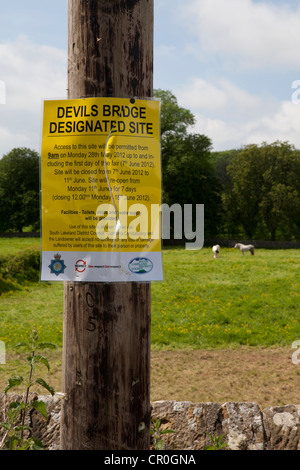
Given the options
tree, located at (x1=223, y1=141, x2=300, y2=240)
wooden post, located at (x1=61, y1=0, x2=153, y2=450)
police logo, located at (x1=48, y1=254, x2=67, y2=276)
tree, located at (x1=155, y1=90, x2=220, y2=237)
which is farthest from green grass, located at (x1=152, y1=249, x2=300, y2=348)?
tree, located at (x1=223, y1=141, x2=300, y2=240)

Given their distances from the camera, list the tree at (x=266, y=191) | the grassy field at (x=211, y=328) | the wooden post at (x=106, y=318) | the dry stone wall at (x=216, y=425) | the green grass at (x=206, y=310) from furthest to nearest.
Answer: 1. the tree at (x=266, y=191)
2. the green grass at (x=206, y=310)
3. the grassy field at (x=211, y=328)
4. the dry stone wall at (x=216, y=425)
5. the wooden post at (x=106, y=318)

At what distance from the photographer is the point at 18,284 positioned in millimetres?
16734

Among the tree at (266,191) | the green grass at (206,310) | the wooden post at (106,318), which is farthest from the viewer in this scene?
the tree at (266,191)

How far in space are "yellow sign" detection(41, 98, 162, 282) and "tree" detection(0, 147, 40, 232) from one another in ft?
132

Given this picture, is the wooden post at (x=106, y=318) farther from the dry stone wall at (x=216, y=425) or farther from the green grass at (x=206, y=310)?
the green grass at (x=206, y=310)

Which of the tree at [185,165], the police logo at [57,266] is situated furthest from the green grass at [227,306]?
the tree at [185,165]

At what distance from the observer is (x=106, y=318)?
7.48 feet

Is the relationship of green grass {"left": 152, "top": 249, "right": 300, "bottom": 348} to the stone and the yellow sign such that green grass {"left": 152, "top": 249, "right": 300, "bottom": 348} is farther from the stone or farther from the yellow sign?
the yellow sign

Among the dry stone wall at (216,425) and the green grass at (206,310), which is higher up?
the dry stone wall at (216,425)

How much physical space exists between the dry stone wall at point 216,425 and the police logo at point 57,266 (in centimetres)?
187

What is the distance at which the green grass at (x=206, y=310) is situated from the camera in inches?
461

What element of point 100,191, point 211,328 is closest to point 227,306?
point 211,328

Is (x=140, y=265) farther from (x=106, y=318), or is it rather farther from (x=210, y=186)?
(x=210, y=186)
